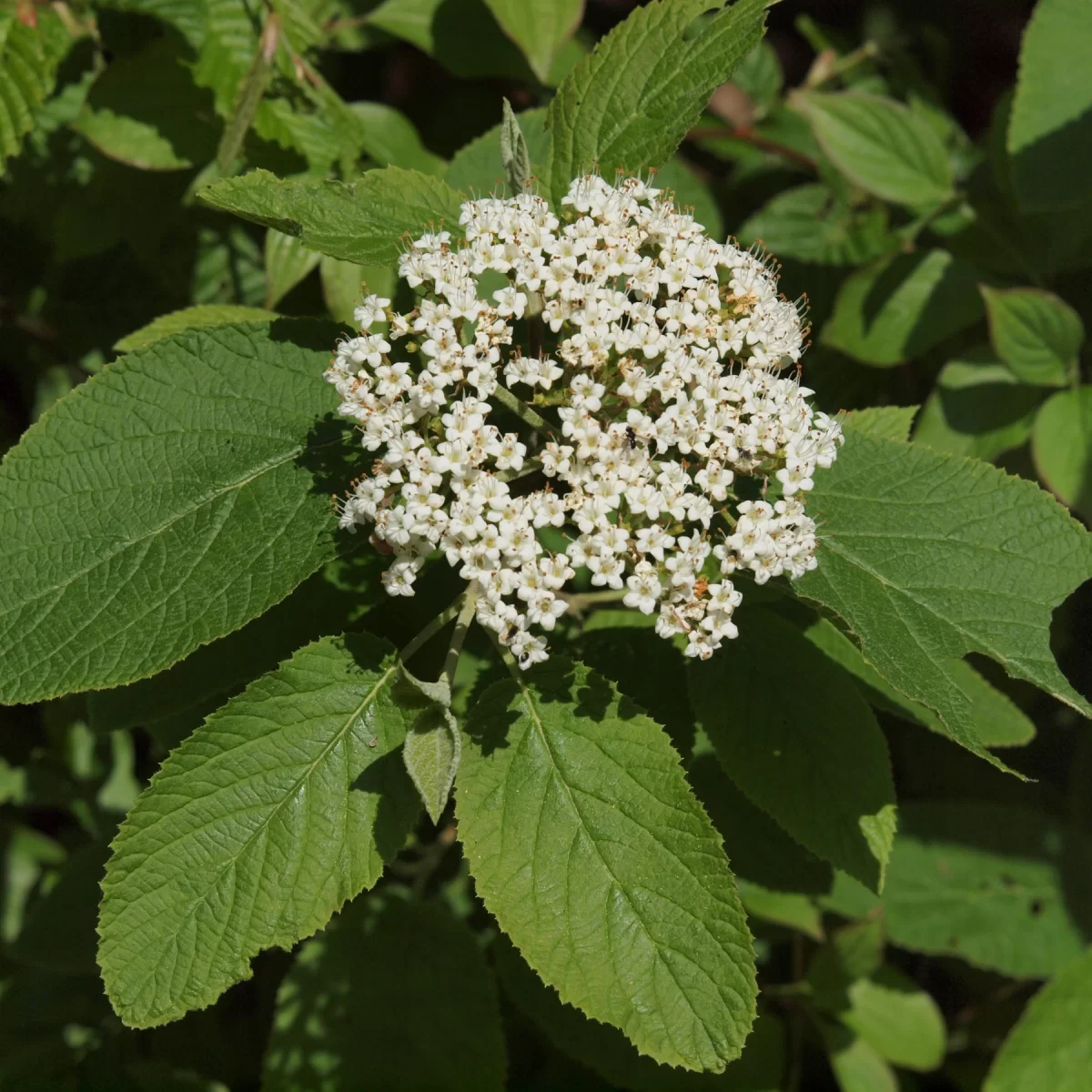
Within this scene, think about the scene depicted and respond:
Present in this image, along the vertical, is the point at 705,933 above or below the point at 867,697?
above

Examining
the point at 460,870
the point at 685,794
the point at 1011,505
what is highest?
the point at 1011,505

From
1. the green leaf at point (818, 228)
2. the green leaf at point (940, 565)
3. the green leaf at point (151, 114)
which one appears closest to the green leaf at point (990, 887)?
the green leaf at point (940, 565)

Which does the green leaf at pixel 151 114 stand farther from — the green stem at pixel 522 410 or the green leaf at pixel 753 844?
the green leaf at pixel 753 844

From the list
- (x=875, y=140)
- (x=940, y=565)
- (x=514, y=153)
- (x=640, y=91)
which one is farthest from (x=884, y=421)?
(x=875, y=140)

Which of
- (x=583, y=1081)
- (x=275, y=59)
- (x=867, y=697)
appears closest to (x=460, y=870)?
(x=583, y=1081)

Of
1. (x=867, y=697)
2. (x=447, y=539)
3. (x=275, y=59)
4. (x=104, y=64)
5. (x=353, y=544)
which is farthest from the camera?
(x=104, y=64)

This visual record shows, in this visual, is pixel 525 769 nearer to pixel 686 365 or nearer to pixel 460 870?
pixel 686 365

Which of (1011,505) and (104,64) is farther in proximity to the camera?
(104,64)
